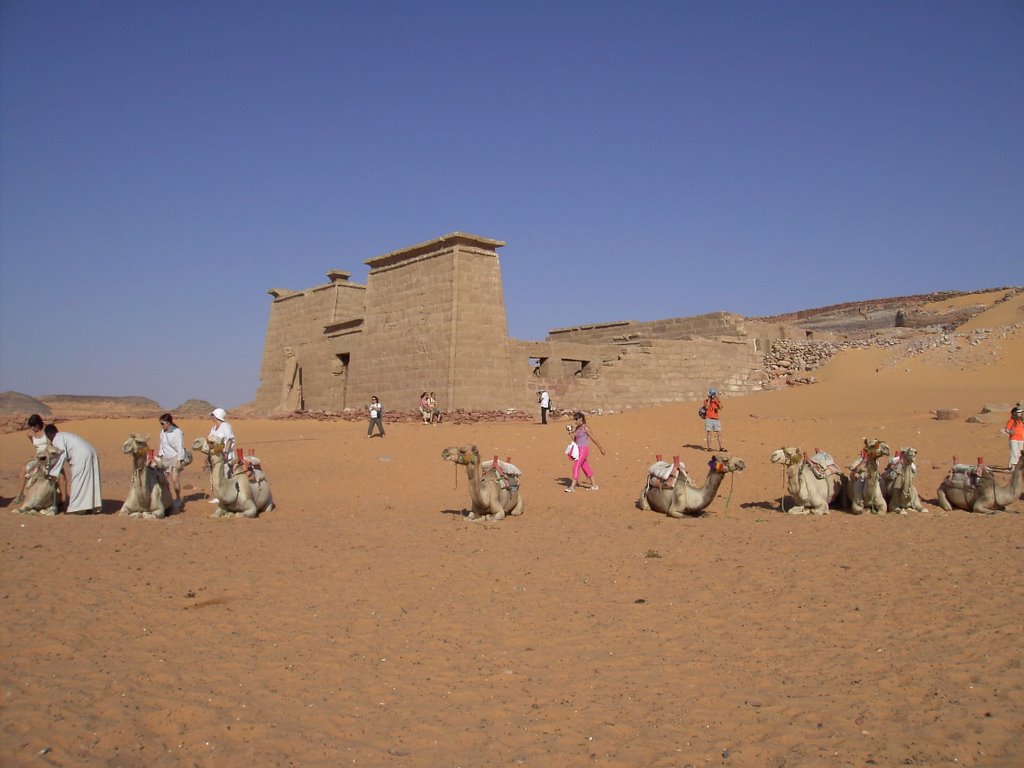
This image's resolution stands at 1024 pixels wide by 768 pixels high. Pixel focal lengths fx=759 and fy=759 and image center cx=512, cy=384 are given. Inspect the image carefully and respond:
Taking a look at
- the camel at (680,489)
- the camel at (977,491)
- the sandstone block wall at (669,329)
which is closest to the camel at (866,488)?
the camel at (977,491)

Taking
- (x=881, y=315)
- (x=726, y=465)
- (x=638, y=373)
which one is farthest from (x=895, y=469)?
(x=881, y=315)

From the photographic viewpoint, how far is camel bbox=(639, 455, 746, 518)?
10.7m

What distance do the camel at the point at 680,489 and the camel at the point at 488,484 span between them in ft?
7.04

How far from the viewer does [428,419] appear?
22438mm

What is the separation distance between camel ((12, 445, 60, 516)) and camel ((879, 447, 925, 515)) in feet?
39.3

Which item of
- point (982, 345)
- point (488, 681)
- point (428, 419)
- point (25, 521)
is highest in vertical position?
point (982, 345)

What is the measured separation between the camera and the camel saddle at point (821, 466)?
36.8ft

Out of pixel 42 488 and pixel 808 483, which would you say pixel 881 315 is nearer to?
pixel 808 483

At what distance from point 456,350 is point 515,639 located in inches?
682

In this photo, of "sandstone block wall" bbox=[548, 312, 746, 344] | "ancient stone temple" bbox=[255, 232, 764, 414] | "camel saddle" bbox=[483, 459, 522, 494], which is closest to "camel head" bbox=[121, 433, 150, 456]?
"camel saddle" bbox=[483, 459, 522, 494]

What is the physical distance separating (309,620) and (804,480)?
25.6ft

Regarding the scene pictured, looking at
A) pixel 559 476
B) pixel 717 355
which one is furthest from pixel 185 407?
pixel 559 476

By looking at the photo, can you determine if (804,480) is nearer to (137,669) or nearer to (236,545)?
(236,545)

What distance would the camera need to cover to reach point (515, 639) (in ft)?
18.9
